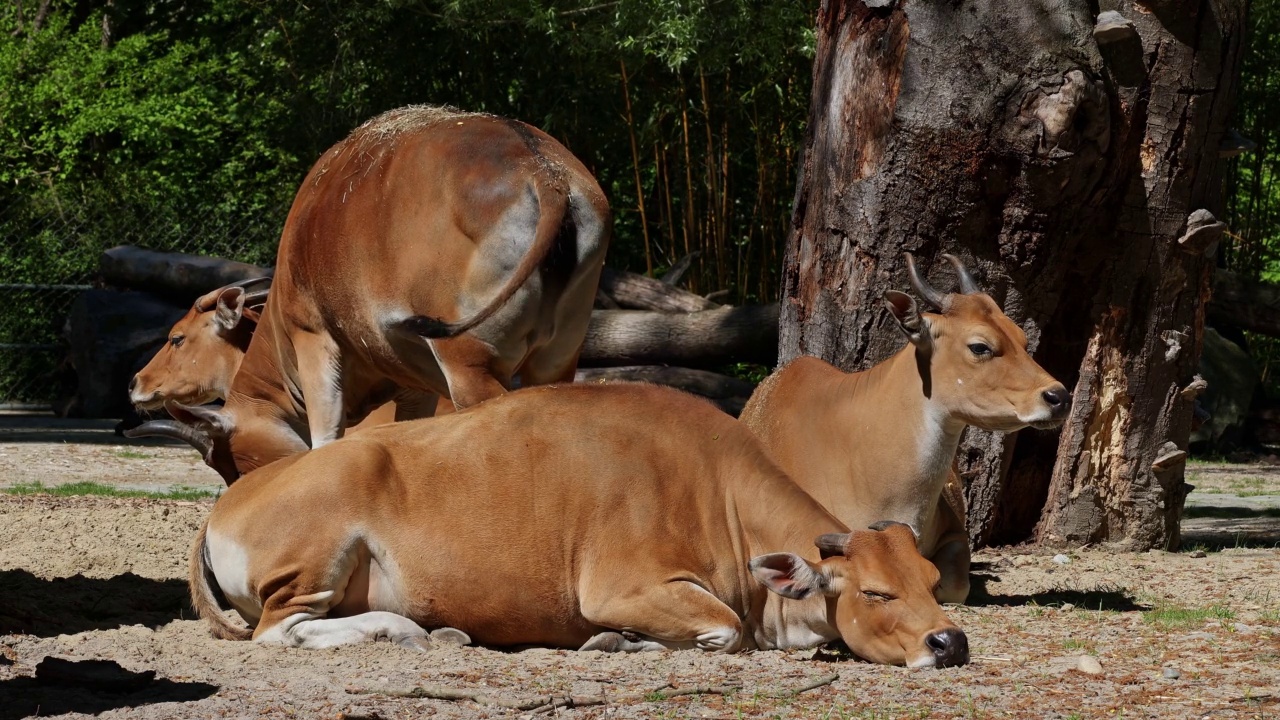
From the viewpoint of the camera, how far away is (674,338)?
43.3ft

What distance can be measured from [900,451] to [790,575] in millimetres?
1152

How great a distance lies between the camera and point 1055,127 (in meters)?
6.60

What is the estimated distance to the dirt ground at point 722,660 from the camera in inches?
161

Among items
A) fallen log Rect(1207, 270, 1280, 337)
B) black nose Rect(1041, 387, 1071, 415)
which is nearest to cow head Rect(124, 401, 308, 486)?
black nose Rect(1041, 387, 1071, 415)

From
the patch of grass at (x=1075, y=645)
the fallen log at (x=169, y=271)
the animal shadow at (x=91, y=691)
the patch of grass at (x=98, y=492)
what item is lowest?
the patch of grass at (x=98, y=492)

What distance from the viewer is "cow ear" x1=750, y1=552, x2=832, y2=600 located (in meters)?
4.75

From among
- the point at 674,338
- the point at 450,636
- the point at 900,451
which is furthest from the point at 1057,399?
the point at 674,338

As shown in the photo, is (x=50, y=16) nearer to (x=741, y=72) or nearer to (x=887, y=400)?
(x=741, y=72)

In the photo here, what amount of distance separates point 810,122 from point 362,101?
11670mm

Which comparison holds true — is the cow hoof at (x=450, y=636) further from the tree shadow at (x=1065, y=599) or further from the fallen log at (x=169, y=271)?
the fallen log at (x=169, y=271)

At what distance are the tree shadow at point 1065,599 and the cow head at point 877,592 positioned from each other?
132 cm

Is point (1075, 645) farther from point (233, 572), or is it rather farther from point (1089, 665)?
point (233, 572)

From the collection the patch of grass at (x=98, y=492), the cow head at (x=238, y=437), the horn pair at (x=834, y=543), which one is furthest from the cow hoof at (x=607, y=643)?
the patch of grass at (x=98, y=492)

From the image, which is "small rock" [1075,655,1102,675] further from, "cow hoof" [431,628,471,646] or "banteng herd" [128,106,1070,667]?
"cow hoof" [431,628,471,646]
